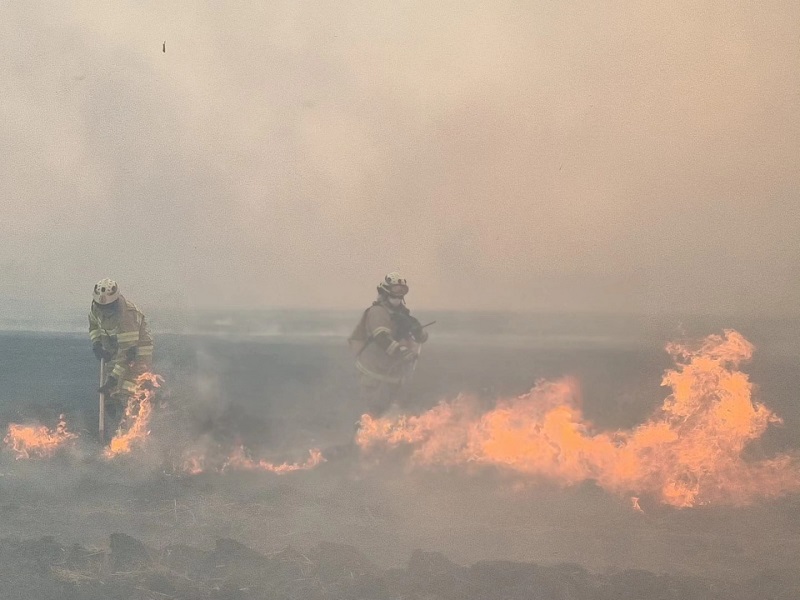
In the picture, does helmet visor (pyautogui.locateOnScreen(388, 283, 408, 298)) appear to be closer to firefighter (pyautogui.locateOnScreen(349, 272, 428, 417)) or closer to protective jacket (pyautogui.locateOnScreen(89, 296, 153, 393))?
firefighter (pyautogui.locateOnScreen(349, 272, 428, 417))

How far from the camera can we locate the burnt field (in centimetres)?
294

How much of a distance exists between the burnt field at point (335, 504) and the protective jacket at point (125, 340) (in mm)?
120

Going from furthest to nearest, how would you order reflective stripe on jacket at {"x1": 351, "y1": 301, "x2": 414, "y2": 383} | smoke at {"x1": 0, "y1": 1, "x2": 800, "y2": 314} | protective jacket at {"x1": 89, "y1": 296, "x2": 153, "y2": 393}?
protective jacket at {"x1": 89, "y1": 296, "x2": 153, "y2": 393} < reflective stripe on jacket at {"x1": 351, "y1": 301, "x2": 414, "y2": 383} < smoke at {"x1": 0, "y1": 1, "x2": 800, "y2": 314}

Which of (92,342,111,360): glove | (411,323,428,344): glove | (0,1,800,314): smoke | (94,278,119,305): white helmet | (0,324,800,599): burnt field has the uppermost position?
(0,1,800,314): smoke

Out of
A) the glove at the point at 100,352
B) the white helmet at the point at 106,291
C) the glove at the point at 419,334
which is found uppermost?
the white helmet at the point at 106,291

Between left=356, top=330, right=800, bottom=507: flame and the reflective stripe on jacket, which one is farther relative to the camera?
the reflective stripe on jacket

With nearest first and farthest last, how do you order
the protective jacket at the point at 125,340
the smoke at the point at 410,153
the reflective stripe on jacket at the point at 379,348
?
the smoke at the point at 410,153 → the reflective stripe on jacket at the point at 379,348 → the protective jacket at the point at 125,340

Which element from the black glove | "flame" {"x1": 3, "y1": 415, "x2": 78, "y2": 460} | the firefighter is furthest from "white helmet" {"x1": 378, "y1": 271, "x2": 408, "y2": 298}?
"flame" {"x1": 3, "y1": 415, "x2": 78, "y2": 460}

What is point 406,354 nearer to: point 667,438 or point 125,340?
point 667,438

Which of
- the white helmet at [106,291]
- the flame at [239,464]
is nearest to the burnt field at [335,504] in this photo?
the flame at [239,464]

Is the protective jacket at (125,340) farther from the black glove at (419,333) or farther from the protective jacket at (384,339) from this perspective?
the black glove at (419,333)

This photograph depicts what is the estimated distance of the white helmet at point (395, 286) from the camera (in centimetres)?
310

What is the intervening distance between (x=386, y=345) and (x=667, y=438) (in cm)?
139

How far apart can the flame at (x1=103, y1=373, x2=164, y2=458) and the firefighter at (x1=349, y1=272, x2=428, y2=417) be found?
1095 mm
